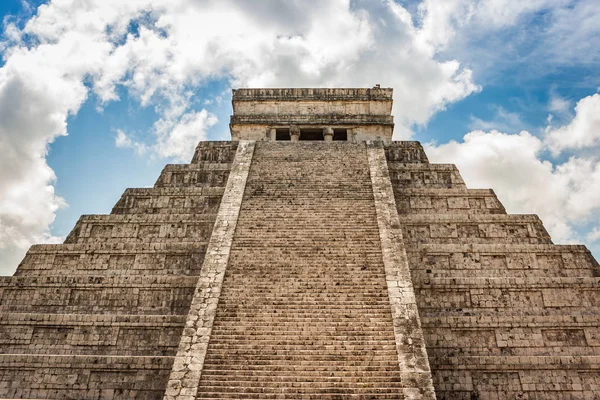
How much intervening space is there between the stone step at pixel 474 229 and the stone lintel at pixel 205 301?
4329 mm

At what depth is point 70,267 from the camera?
444 inches

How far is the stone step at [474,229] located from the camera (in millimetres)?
11672

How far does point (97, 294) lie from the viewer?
10578 millimetres

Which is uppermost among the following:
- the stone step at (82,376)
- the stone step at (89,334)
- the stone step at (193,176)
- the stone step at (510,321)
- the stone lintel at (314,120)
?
the stone lintel at (314,120)

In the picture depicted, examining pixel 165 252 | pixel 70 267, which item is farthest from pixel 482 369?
pixel 70 267

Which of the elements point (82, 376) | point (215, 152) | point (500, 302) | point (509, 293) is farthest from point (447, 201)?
point (82, 376)

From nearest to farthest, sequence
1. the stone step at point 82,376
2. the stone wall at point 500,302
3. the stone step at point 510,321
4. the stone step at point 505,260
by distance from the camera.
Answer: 1. the stone step at point 82,376
2. the stone wall at point 500,302
3. the stone step at point 510,321
4. the stone step at point 505,260

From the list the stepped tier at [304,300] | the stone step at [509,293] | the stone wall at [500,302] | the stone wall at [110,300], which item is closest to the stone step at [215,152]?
the stepped tier at [304,300]

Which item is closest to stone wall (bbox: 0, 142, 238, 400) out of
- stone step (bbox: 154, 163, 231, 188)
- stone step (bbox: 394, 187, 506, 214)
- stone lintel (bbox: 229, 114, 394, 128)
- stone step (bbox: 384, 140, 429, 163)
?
stone step (bbox: 154, 163, 231, 188)

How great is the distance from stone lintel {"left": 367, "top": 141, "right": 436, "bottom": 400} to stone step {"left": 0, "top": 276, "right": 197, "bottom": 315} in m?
4.24

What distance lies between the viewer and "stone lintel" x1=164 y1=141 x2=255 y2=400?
7.57m

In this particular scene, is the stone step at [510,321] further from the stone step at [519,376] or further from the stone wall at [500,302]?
the stone step at [519,376]

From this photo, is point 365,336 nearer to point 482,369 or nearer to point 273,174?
point 482,369

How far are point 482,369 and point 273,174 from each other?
7.43 meters
